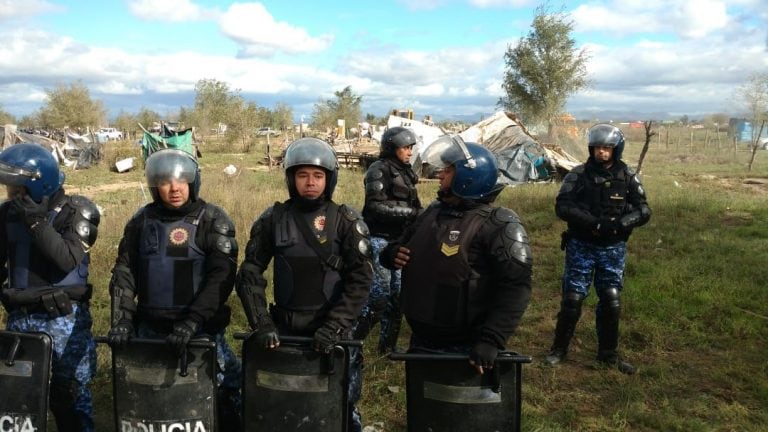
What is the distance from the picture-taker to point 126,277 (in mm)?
3049

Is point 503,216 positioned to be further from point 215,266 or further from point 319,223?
point 215,266

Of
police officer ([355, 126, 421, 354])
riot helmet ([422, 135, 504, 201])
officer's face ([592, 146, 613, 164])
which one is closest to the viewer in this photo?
riot helmet ([422, 135, 504, 201])

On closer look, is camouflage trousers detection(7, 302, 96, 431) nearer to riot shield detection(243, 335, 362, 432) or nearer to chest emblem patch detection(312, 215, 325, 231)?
riot shield detection(243, 335, 362, 432)

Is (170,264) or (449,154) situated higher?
(449,154)

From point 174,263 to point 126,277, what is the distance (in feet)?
0.99

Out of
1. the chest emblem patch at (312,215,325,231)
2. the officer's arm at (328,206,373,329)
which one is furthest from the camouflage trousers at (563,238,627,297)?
the chest emblem patch at (312,215,325,231)

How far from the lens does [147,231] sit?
9.95 feet

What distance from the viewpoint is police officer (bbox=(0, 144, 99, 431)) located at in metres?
Answer: 3.00

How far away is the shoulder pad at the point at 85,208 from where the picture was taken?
3.21m

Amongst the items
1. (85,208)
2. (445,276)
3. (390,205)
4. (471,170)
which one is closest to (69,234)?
(85,208)

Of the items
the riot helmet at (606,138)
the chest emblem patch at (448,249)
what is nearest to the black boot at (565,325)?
the riot helmet at (606,138)

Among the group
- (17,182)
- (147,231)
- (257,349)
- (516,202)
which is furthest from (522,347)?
(516,202)

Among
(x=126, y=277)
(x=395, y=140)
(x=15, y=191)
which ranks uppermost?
(x=395, y=140)

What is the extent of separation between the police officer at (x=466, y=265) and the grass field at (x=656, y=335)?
4.57 ft
